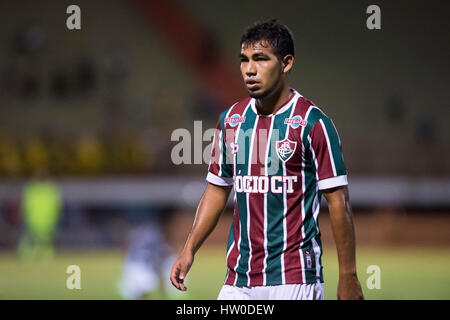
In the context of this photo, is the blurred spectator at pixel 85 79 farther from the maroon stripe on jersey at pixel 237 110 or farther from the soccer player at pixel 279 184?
the soccer player at pixel 279 184

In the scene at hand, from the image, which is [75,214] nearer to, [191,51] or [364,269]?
[191,51]

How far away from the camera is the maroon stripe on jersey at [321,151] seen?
151 inches

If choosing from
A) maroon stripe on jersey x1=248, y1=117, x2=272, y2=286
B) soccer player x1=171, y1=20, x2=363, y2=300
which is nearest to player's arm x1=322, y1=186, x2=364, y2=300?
soccer player x1=171, y1=20, x2=363, y2=300

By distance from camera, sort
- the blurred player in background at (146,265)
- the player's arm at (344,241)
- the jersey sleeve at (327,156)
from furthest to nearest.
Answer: the blurred player in background at (146,265) → the jersey sleeve at (327,156) → the player's arm at (344,241)

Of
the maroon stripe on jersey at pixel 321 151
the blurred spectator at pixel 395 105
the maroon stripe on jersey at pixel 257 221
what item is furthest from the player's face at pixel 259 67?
the blurred spectator at pixel 395 105

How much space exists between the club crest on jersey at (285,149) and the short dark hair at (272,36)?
0.44m

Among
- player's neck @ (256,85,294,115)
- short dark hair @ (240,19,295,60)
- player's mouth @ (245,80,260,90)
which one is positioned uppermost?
short dark hair @ (240,19,295,60)

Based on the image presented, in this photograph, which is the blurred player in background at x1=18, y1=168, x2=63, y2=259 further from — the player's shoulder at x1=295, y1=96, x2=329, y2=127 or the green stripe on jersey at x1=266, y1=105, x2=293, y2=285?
the player's shoulder at x1=295, y1=96, x2=329, y2=127

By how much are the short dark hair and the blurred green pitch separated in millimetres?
5486

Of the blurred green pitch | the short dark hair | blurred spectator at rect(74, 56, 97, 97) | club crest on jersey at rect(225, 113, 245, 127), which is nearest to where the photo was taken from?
the short dark hair

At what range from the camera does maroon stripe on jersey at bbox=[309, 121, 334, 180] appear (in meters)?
3.82

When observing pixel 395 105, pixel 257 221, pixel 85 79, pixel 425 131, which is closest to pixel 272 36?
pixel 257 221

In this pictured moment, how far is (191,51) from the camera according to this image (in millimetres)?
21609

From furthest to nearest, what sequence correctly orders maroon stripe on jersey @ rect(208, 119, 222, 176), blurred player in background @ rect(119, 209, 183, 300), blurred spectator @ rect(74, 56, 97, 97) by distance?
1. blurred spectator @ rect(74, 56, 97, 97)
2. blurred player in background @ rect(119, 209, 183, 300)
3. maroon stripe on jersey @ rect(208, 119, 222, 176)
